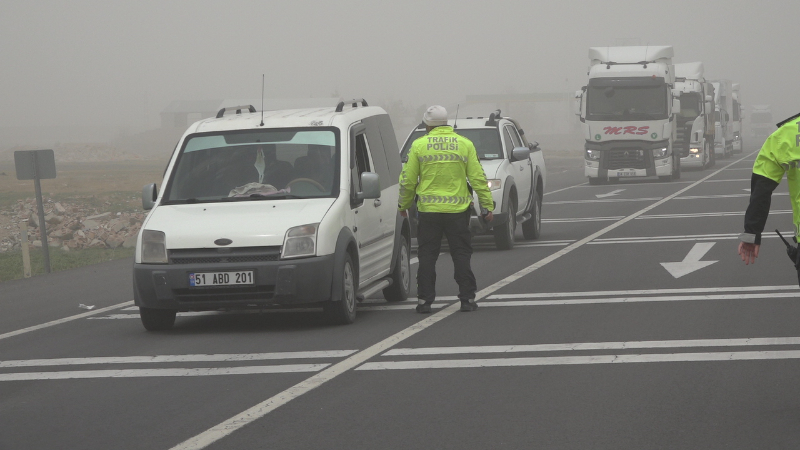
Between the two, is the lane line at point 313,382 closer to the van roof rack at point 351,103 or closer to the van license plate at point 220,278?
the van license plate at point 220,278

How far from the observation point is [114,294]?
13.2 metres

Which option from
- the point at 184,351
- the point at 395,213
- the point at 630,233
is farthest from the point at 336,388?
the point at 630,233

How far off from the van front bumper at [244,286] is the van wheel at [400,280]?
207 centimetres

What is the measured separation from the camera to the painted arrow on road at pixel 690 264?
42.3 ft

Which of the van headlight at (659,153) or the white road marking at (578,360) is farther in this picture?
the van headlight at (659,153)

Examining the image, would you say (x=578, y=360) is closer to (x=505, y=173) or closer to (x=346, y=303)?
(x=346, y=303)

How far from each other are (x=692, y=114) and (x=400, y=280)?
1357 inches

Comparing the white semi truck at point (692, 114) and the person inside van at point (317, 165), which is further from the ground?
the person inside van at point (317, 165)

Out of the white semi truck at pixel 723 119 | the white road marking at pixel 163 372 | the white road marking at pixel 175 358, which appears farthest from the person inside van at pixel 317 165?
the white semi truck at pixel 723 119

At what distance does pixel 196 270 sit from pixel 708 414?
185 inches

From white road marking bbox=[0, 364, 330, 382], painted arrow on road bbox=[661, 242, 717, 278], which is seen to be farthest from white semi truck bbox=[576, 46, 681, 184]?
white road marking bbox=[0, 364, 330, 382]

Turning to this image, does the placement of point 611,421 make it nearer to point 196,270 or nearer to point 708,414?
point 708,414

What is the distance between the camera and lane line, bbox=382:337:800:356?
8086mm

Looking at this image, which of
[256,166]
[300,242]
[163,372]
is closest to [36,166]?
[256,166]
